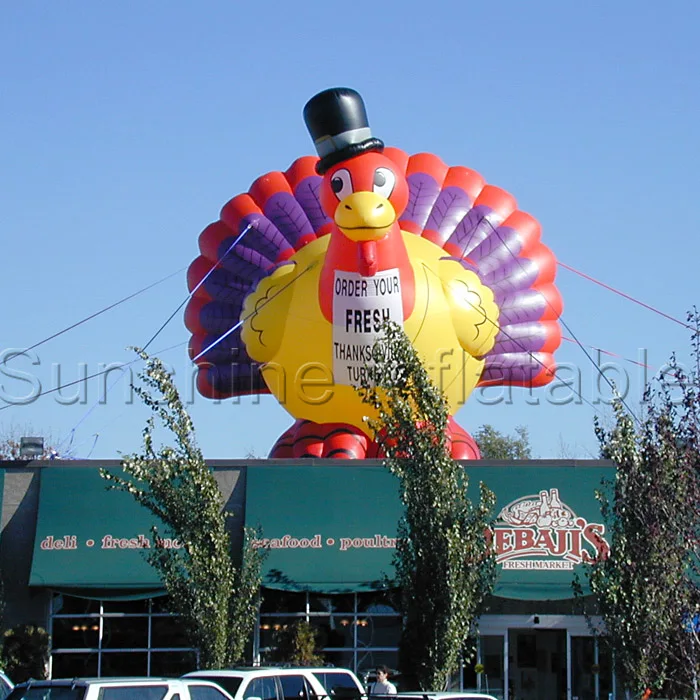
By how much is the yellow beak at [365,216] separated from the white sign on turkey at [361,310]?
0.71 m

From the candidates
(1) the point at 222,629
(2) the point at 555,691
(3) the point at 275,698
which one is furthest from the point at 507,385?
(3) the point at 275,698

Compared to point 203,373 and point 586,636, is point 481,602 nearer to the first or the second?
point 586,636

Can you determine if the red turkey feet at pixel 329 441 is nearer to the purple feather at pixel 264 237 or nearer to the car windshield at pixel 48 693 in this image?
the purple feather at pixel 264 237

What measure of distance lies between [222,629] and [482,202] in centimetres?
981

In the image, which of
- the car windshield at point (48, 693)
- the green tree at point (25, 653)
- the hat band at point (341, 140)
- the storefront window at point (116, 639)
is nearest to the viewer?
the car windshield at point (48, 693)

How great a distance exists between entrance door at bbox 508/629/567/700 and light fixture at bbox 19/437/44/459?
9.27 meters

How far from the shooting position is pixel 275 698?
15.4 metres

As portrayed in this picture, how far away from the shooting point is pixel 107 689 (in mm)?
12539

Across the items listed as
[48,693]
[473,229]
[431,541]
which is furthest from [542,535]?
[48,693]

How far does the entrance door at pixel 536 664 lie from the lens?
23138mm

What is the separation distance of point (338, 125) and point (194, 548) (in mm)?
6769

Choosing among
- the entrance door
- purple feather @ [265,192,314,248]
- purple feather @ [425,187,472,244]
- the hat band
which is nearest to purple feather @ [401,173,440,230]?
purple feather @ [425,187,472,244]

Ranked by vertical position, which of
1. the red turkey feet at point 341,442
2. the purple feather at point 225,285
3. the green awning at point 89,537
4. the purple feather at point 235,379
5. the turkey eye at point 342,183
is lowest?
the green awning at point 89,537

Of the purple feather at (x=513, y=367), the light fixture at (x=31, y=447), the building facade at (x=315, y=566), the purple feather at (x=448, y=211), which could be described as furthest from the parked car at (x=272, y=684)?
the purple feather at (x=448, y=211)
